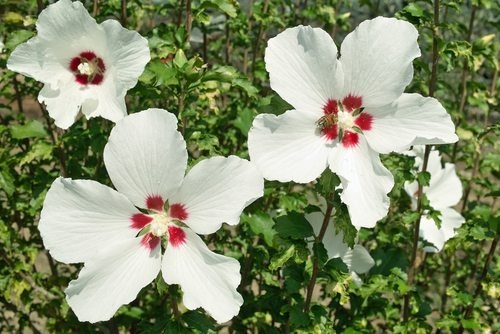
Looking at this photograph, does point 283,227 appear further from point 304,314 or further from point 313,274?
point 304,314

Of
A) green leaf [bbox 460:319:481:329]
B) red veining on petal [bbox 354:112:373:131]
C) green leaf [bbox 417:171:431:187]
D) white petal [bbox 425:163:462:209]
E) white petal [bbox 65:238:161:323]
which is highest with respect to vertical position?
white petal [bbox 425:163:462:209]

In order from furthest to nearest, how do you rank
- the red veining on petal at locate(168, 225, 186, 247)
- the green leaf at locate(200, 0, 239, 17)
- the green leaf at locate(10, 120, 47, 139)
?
the green leaf at locate(10, 120, 47, 139)
the green leaf at locate(200, 0, 239, 17)
the red veining on petal at locate(168, 225, 186, 247)

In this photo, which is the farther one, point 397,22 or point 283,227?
point 283,227

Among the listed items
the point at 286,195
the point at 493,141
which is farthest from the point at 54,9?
the point at 493,141

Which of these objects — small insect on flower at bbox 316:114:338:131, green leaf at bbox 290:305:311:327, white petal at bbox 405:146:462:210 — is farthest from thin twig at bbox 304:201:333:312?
white petal at bbox 405:146:462:210

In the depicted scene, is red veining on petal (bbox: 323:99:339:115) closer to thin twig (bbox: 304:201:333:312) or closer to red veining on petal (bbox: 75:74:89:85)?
thin twig (bbox: 304:201:333:312)

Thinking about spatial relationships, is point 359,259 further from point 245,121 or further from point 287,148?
point 287,148

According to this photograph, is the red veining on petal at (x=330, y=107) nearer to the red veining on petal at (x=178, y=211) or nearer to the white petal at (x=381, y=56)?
the white petal at (x=381, y=56)

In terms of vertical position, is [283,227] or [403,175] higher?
[403,175]
